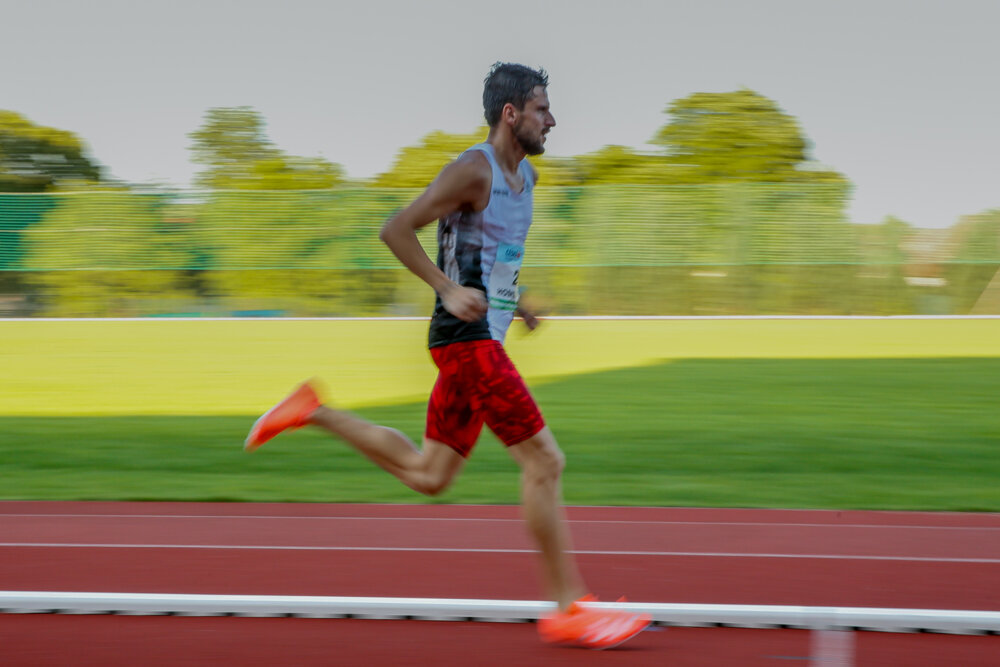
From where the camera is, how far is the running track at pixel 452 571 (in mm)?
3314

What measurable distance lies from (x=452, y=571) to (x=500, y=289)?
143 cm

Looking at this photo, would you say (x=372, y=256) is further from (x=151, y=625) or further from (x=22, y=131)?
(x=22, y=131)

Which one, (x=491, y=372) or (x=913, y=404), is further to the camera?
(x=913, y=404)

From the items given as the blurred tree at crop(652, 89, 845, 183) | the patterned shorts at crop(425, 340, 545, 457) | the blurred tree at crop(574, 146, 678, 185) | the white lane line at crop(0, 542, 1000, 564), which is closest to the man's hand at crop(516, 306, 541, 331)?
the patterned shorts at crop(425, 340, 545, 457)

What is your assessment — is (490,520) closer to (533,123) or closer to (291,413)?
(291,413)

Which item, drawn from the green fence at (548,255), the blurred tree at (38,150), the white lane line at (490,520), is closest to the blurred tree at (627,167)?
the green fence at (548,255)

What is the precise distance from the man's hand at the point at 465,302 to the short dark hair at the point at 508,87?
54cm

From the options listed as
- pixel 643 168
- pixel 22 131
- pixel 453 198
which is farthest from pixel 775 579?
pixel 22 131

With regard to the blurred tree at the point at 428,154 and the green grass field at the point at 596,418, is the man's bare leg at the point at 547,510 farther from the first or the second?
the blurred tree at the point at 428,154

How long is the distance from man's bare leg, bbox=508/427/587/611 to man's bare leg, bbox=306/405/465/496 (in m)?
0.34

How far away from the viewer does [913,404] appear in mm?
9875

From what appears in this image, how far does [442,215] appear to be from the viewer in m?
3.23

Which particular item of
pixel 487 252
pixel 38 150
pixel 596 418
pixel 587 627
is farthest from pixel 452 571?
pixel 38 150

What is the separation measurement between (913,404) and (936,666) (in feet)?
23.3
